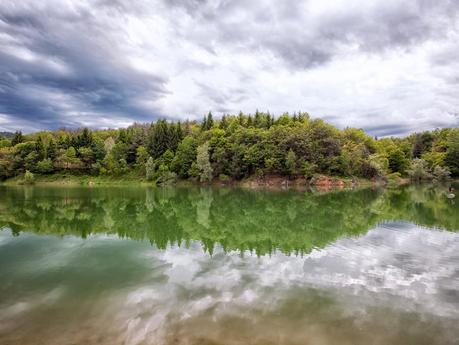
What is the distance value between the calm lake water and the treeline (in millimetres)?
49300

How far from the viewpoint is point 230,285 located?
9969mm

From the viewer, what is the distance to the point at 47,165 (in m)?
83.2

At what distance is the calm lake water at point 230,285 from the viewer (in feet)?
23.5

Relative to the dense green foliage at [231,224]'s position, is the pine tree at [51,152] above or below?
above

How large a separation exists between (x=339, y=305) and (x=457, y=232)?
14763 millimetres

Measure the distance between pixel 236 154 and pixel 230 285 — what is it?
61.6 m

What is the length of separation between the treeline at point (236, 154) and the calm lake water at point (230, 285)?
162 ft

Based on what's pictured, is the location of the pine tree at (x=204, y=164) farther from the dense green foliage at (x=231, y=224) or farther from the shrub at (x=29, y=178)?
the shrub at (x=29, y=178)

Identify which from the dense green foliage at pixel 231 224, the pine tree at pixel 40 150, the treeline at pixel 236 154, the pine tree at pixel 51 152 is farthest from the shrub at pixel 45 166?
the dense green foliage at pixel 231 224

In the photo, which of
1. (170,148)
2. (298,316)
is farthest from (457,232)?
(170,148)

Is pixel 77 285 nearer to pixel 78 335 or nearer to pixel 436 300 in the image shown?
pixel 78 335

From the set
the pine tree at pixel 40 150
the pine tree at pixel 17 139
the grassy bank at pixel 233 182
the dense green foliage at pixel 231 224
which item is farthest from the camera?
the pine tree at pixel 17 139

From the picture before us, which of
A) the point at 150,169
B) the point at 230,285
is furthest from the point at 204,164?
the point at 230,285

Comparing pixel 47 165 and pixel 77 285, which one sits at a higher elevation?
pixel 47 165
